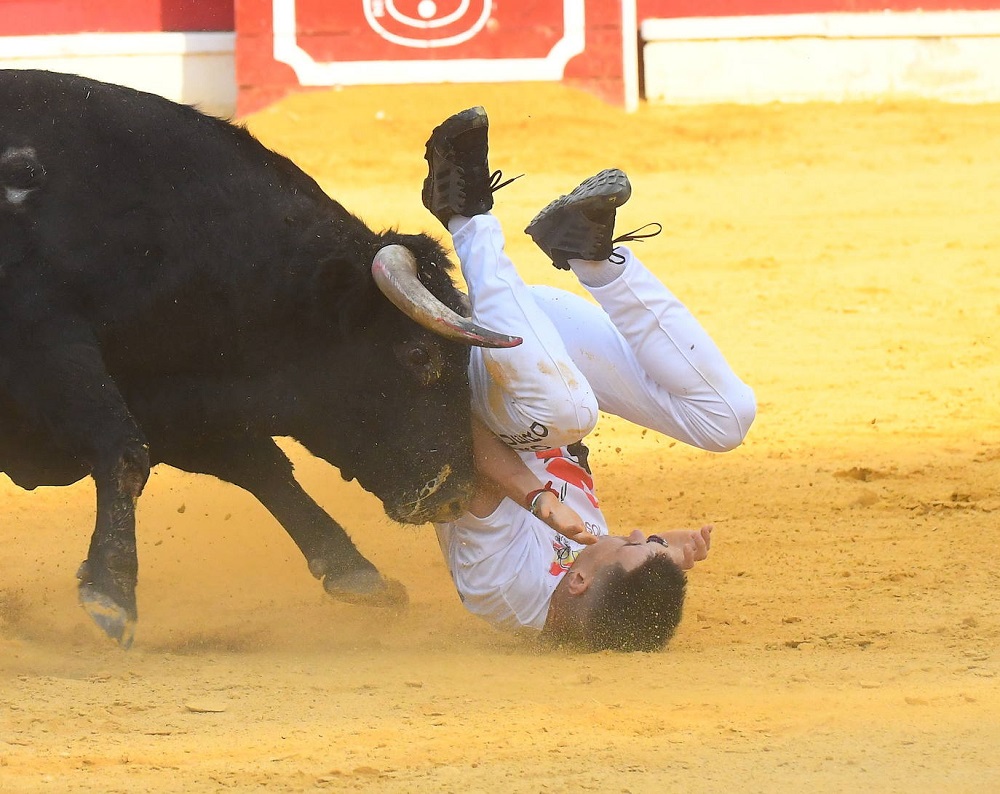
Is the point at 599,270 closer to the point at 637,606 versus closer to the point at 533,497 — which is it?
the point at 533,497

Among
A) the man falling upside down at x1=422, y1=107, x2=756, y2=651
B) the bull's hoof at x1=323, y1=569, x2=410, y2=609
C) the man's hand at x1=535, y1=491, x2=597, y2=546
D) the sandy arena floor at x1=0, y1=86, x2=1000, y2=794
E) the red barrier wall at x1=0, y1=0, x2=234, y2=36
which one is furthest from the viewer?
the red barrier wall at x1=0, y1=0, x2=234, y2=36

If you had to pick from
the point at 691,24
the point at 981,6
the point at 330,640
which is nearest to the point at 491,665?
the point at 330,640

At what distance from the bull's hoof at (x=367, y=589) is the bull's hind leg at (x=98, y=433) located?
56 centimetres

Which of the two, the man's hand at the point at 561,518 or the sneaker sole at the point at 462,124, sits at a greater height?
the sneaker sole at the point at 462,124

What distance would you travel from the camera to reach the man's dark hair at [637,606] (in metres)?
3.17

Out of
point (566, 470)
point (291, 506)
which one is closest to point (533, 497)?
point (566, 470)

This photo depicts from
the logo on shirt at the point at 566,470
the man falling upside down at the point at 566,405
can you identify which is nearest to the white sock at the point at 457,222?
the man falling upside down at the point at 566,405

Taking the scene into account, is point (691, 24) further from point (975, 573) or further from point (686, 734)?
point (686, 734)

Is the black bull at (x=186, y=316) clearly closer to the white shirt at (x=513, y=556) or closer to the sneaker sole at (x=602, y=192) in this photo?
the white shirt at (x=513, y=556)

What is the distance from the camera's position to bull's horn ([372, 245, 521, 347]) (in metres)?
3.13

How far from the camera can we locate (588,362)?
362cm

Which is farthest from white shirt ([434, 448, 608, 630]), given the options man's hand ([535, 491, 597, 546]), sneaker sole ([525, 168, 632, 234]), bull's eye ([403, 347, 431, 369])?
sneaker sole ([525, 168, 632, 234])

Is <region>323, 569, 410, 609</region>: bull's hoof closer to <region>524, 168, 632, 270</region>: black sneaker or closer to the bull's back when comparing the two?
the bull's back

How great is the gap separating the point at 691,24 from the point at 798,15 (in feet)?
2.49
